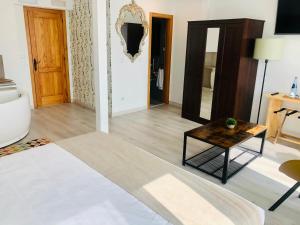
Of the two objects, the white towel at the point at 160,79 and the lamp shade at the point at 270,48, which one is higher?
the lamp shade at the point at 270,48

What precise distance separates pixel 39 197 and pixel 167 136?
Answer: 9.28ft

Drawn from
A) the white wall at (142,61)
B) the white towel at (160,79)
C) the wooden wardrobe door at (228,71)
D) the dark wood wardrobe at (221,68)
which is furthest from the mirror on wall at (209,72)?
the white towel at (160,79)

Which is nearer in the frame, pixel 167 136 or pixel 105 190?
pixel 105 190

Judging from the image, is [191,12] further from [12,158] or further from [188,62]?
[12,158]

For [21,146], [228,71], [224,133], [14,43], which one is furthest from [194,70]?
[14,43]

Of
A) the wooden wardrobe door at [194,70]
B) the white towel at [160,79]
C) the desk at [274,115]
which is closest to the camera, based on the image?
the desk at [274,115]

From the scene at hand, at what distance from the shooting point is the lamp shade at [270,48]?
360 cm

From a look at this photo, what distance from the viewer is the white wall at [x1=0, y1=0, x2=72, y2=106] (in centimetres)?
465

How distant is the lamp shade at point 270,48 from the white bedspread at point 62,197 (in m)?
3.12

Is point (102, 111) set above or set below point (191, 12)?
below

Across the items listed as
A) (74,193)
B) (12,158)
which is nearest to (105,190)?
(74,193)

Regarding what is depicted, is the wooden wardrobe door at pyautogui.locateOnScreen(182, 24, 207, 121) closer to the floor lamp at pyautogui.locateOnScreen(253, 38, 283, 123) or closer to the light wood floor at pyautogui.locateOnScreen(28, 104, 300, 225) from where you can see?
the light wood floor at pyautogui.locateOnScreen(28, 104, 300, 225)

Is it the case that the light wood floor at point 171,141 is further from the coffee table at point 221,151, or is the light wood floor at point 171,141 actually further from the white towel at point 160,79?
the white towel at point 160,79

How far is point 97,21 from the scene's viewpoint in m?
3.50
